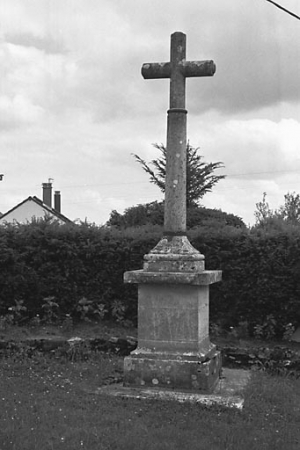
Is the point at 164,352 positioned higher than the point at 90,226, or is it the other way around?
the point at 90,226

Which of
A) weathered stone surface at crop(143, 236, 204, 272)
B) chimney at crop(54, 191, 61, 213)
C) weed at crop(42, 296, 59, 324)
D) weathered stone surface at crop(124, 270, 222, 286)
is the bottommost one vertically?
weed at crop(42, 296, 59, 324)

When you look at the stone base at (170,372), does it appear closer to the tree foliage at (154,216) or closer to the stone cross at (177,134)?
the stone cross at (177,134)

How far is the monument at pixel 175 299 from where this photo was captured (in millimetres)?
6516

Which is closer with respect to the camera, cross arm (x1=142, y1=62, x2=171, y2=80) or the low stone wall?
cross arm (x1=142, y1=62, x2=171, y2=80)

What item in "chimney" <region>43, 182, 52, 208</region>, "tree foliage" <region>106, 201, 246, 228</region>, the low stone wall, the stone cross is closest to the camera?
the stone cross

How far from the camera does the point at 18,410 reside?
5414 millimetres

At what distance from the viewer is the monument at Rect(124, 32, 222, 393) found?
21.4 ft

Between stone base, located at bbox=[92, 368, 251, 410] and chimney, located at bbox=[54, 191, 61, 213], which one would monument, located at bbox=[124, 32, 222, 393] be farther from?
chimney, located at bbox=[54, 191, 61, 213]

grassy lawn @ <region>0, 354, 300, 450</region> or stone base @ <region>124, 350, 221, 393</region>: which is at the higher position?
stone base @ <region>124, 350, 221, 393</region>

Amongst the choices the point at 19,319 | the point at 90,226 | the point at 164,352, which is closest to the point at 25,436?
the point at 164,352

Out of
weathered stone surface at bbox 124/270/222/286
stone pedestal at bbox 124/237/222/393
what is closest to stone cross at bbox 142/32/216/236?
stone pedestal at bbox 124/237/222/393

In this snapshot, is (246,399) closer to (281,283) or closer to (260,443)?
(260,443)

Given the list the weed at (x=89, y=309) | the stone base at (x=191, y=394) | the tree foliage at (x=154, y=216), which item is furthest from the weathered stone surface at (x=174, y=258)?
the tree foliage at (x=154, y=216)

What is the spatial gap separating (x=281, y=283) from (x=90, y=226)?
3.38m
